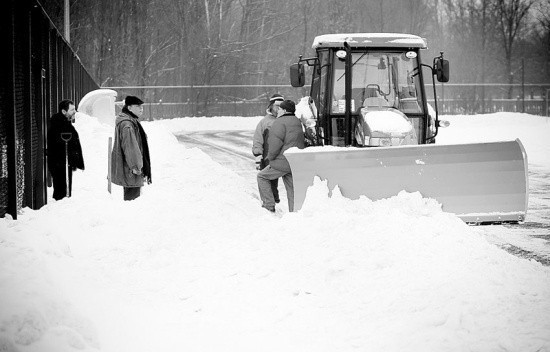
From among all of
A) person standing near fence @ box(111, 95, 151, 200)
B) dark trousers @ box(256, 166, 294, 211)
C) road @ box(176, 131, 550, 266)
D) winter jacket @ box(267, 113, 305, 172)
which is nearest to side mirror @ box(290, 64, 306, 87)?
winter jacket @ box(267, 113, 305, 172)

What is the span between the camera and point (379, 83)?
41.9 ft

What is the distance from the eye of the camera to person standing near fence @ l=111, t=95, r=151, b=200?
10336 millimetres

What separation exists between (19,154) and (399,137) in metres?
5.37

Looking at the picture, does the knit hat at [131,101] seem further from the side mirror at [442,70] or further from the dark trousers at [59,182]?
the side mirror at [442,70]

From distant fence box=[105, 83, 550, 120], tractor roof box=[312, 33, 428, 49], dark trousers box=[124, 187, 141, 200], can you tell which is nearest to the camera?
dark trousers box=[124, 187, 141, 200]

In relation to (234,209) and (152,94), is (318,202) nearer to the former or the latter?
(234,209)

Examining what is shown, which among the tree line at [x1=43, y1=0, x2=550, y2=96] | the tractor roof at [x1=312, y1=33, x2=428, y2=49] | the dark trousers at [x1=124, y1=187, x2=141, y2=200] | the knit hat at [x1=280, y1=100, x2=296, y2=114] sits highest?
the tree line at [x1=43, y1=0, x2=550, y2=96]

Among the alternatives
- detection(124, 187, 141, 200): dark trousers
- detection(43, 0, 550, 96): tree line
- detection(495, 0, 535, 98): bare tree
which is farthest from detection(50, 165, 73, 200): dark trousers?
detection(495, 0, 535, 98): bare tree

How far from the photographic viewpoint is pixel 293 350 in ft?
18.8

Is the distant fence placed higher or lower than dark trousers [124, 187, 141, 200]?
higher

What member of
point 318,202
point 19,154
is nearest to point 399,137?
point 318,202

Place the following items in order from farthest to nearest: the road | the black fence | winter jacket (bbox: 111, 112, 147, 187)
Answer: winter jacket (bbox: 111, 112, 147, 187) → the road → the black fence

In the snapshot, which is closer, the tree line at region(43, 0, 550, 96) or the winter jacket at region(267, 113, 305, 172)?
the winter jacket at region(267, 113, 305, 172)

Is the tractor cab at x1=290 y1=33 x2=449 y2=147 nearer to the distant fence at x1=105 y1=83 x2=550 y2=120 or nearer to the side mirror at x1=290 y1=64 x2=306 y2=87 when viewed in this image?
the side mirror at x1=290 y1=64 x2=306 y2=87
